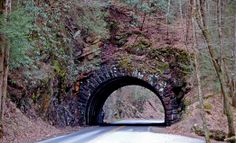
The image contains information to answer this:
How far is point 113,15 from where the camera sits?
28688mm

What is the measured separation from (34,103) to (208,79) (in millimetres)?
8936

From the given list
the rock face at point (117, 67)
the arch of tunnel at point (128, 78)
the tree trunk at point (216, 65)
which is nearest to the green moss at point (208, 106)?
the arch of tunnel at point (128, 78)

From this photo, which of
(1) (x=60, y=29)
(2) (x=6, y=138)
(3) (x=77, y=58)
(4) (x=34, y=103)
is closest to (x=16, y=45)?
(2) (x=6, y=138)

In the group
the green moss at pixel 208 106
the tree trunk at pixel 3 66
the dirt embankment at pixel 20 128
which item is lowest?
the dirt embankment at pixel 20 128

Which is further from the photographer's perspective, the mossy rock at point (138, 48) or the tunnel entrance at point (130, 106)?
the tunnel entrance at point (130, 106)

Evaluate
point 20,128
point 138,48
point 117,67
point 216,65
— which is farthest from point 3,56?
point 138,48

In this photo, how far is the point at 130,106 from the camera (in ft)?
151

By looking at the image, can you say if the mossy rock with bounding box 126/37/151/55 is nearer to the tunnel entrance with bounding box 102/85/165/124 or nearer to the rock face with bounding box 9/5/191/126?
the rock face with bounding box 9/5/191/126

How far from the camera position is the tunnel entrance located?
1619 inches

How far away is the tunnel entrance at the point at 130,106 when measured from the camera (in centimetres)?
4112

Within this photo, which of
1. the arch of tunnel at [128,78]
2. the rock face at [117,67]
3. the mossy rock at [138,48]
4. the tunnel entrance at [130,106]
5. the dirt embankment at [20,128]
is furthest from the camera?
the tunnel entrance at [130,106]

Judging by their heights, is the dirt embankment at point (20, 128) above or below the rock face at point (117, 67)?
below

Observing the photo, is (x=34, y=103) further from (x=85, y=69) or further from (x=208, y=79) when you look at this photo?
(x=208, y=79)

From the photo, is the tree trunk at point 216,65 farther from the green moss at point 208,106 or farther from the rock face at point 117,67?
the rock face at point 117,67
